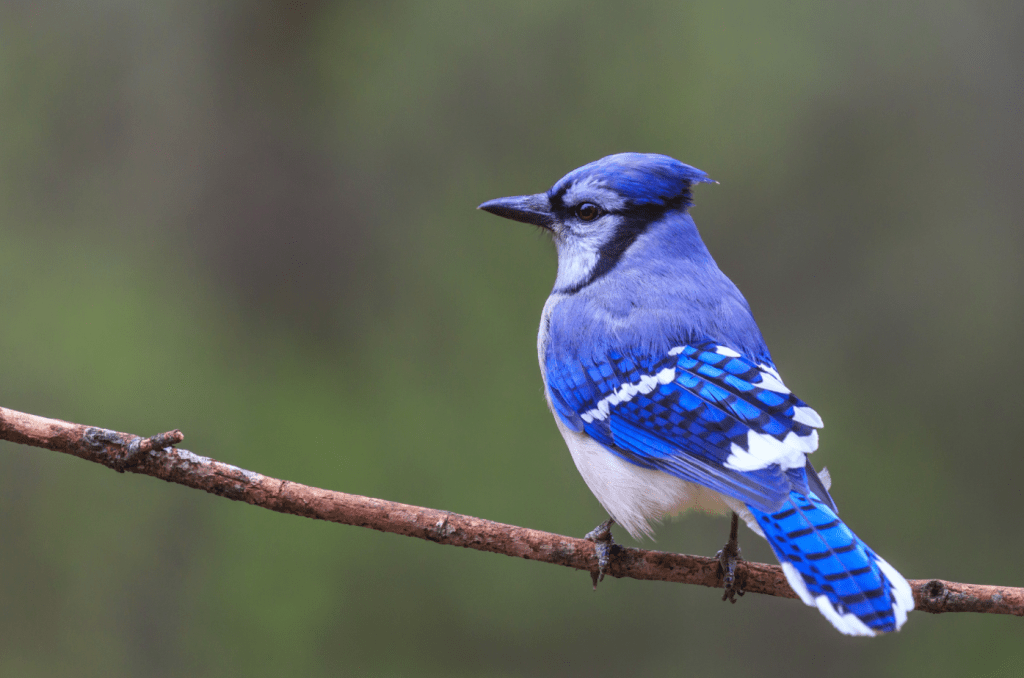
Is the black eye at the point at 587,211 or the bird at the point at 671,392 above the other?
the black eye at the point at 587,211

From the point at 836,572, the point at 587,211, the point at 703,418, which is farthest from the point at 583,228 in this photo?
the point at 836,572

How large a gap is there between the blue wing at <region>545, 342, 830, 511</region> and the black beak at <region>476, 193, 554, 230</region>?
41 cm

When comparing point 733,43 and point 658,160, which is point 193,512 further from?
point 733,43

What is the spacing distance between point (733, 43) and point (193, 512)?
9.23ft

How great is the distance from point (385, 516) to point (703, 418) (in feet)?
2.09


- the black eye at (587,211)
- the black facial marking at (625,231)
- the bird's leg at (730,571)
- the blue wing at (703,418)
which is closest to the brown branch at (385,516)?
the bird's leg at (730,571)

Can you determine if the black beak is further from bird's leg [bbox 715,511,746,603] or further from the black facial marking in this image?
bird's leg [bbox 715,511,746,603]

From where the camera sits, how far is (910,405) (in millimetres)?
3367

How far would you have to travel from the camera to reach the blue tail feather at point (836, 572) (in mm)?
1298

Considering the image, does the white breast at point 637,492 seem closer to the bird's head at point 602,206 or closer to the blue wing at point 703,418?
the blue wing at point 703,418

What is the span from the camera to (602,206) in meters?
2.10

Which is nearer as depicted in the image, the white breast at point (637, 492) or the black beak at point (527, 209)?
the white breast at point (637, 492)

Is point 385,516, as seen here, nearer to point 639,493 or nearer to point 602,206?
point 639,493

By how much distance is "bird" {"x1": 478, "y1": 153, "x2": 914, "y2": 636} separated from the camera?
1412mm
